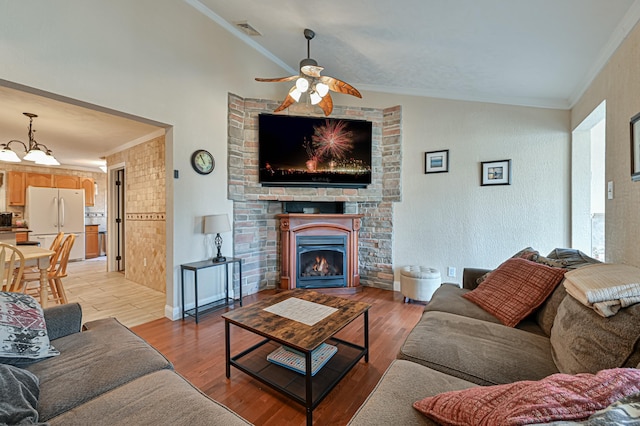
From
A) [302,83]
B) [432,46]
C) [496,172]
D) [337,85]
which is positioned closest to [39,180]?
[302,83]

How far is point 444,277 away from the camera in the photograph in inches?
144

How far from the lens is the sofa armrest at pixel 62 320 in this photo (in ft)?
5.09

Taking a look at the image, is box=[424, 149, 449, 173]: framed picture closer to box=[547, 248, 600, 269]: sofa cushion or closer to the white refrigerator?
box=[547, 248, 600, 269]: sofa cushion

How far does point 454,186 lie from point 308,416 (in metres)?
3.17

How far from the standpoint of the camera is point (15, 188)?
577 cm

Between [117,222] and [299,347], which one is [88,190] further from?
[299,347]

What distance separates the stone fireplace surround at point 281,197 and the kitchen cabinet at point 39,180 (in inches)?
227

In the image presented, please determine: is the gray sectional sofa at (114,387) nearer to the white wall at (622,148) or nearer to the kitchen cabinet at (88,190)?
the white wall at (622,148)

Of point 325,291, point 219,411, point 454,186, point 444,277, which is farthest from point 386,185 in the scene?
point 219,411

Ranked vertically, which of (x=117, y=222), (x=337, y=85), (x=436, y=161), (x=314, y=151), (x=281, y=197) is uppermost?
(x=337, y=85)

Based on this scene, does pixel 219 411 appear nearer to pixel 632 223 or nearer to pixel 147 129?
pixel 632 223

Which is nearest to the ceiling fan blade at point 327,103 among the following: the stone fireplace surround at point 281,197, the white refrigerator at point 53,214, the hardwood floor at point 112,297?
the stone fireplace surround at point 281,197

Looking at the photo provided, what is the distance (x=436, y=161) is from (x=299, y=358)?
3.03 m

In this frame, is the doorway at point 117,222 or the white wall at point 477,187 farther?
the doorway at point 117,222
